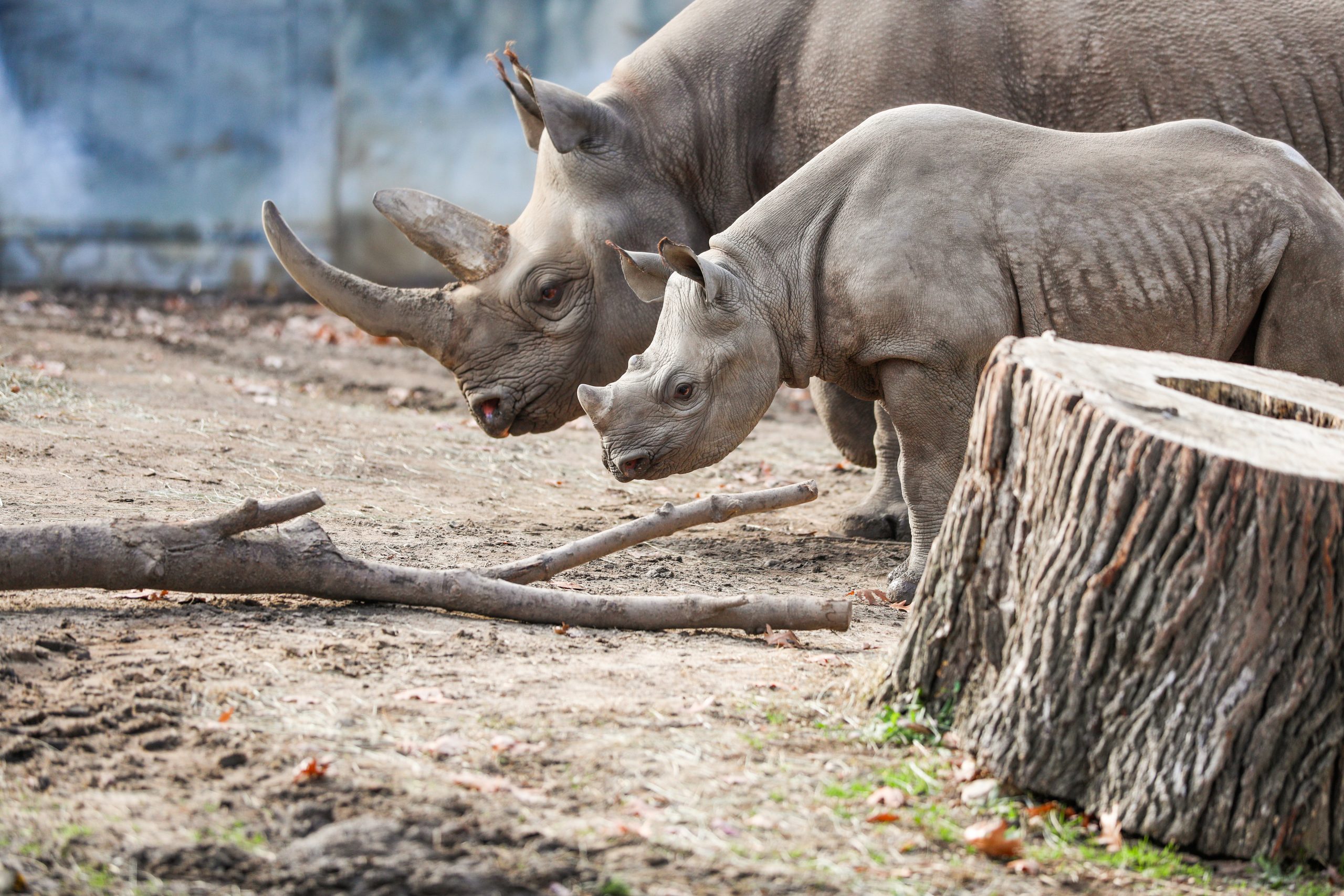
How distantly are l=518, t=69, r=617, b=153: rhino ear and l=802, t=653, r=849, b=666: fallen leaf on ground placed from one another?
121 inches

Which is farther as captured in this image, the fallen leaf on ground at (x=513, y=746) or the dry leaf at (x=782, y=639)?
the dry leaf at (x=782, y=639)

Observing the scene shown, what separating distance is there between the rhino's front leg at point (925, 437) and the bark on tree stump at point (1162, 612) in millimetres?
1700

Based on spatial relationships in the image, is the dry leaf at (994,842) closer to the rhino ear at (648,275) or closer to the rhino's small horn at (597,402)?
the rhino's small horn at (597,402)

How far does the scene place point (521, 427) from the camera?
21.4 ft

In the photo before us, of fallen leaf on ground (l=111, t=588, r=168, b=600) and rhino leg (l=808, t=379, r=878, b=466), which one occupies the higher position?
rhino leg (l=808, t=379, r=878, b=466)

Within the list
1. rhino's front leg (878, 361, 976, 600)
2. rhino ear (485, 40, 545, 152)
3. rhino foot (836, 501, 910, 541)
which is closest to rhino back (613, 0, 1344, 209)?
rhino ear (485, 40, 545, 152)

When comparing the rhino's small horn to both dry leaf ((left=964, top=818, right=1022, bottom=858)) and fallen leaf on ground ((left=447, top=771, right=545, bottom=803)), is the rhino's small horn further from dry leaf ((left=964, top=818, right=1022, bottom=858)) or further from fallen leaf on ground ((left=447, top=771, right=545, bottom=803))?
dry leaf ((left=964, top=818, right=1022, bottom=858))

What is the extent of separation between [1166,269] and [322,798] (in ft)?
11.6

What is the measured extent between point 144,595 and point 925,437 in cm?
272

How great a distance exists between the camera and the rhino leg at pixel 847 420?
265 inches

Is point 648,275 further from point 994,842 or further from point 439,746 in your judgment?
point 994,842

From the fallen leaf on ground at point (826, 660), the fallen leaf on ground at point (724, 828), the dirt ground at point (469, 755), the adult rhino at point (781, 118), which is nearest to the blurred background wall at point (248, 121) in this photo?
the adult rhino at point (781, 118)

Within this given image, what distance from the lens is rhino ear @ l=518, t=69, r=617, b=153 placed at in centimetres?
620

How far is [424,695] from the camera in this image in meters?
3.40
